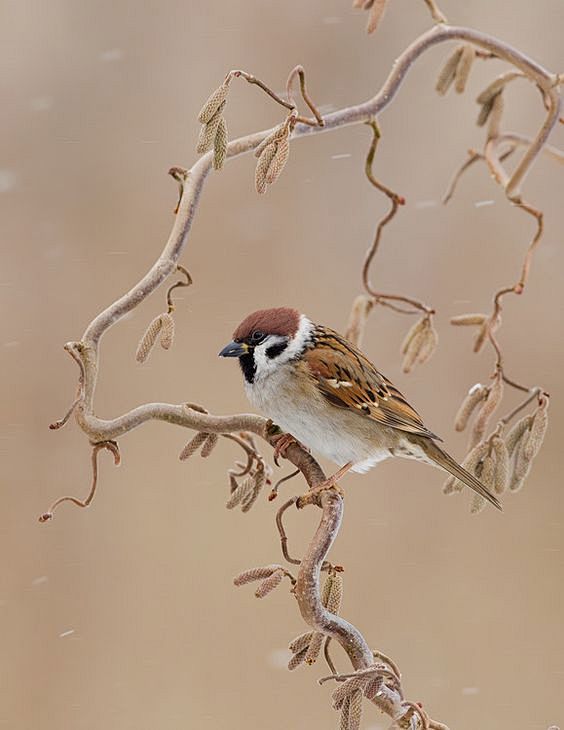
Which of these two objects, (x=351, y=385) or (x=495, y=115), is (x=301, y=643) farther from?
(x=495, y=115)

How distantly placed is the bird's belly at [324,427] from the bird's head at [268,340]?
4 cm

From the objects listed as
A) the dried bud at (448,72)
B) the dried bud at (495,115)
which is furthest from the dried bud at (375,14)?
the dried bud at (495,115)

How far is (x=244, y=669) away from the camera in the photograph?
278cm

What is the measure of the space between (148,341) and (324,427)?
0.42 m

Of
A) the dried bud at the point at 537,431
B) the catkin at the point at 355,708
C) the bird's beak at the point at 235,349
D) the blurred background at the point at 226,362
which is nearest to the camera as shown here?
the catkin at the point at 355,708

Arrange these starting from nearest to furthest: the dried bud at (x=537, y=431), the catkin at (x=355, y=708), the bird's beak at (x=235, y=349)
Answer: the catkin at (x=355, y=708), the dried bud at (x=537, y=431), the bird's beak at (x=235, y=349)

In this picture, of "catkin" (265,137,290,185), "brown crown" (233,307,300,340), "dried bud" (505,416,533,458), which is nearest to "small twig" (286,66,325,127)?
"catkin" (265,137,290,185)

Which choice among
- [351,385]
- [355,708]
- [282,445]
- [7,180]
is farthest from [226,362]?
[355,708]

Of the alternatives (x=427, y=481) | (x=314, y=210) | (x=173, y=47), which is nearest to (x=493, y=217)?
(x=314, y=210)

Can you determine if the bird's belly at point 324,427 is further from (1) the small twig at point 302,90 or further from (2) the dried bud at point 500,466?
(1) the small twig at point 302,90

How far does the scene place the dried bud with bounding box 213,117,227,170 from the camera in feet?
3.42

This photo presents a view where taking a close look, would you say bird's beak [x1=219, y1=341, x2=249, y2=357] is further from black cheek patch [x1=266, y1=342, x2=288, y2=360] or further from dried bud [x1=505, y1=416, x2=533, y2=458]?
dried bud [x1=505, y1=416, x2=533, y2=458]

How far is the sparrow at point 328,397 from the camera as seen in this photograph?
57.5 inches

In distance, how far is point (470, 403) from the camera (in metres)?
1.37
